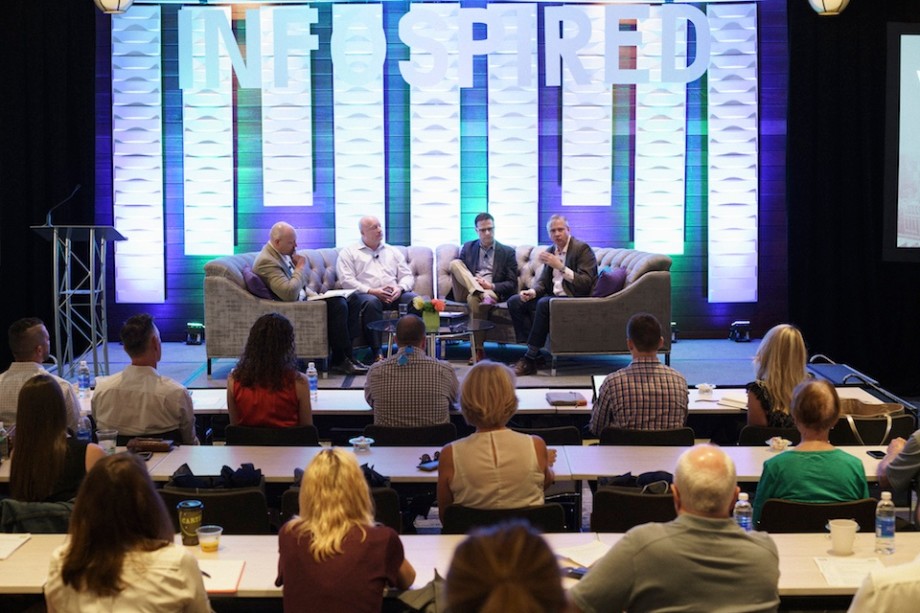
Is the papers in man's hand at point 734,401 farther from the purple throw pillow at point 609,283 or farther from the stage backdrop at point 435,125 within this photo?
the stage backdrop at point 435,125

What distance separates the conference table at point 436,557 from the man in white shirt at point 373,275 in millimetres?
5195

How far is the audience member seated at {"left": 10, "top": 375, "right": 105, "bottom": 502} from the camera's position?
12.0 feet

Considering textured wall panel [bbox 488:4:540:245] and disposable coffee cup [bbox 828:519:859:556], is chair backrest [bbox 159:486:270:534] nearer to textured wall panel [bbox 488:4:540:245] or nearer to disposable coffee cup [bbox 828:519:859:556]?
disposable coffee cup [bbox 828:519:859:556]

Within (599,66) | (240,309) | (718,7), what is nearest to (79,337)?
(240,309)

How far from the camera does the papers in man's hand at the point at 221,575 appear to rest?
3049 mm

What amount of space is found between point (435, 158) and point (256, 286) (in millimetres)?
2277

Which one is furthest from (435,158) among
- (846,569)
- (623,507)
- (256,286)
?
(846,569)

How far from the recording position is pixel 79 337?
9719 mm

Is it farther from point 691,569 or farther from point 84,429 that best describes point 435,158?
point 691,569

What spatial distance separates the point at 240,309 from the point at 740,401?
417 cm

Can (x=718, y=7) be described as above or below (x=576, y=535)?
above

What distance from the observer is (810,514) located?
354cm

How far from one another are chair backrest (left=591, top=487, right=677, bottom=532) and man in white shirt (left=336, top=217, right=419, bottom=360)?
5.10 m

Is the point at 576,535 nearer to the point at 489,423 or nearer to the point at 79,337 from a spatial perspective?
the point at 489,423
